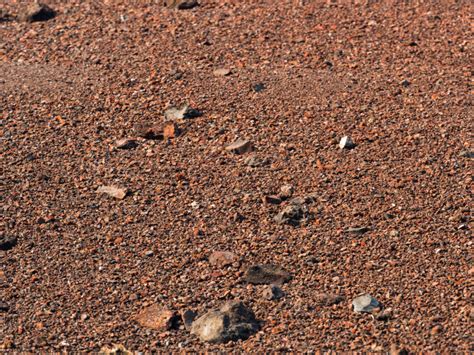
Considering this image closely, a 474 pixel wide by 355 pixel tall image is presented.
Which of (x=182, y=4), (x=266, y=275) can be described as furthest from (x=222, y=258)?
(x=182, y=4)

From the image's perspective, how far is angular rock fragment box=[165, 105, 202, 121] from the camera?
5.62 meters

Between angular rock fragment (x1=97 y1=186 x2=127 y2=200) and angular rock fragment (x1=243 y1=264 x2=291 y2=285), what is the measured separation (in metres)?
0.92

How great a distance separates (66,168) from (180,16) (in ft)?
6.24

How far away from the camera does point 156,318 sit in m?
4.18

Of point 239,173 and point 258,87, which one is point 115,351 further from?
point 258,87

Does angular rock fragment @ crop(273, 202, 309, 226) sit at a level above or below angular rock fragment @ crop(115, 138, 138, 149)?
below

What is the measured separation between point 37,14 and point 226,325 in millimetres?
3646

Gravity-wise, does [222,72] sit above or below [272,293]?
above

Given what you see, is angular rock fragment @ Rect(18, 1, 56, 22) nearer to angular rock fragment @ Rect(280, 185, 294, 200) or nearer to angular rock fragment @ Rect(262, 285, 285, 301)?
angular rock fragment @ Rect(280, 185, 294, 200)

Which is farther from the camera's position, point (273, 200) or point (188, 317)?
point (273, 200)

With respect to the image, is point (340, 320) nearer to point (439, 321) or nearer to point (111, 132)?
point (439, 321)

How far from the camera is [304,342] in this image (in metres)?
4.04

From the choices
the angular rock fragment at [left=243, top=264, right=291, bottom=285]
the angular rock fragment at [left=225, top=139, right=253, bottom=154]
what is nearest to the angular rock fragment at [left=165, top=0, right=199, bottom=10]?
the angular rock fragment at [left=225, top=139, right=253, bottom=154]

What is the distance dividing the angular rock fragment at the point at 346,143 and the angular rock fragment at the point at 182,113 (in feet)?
2.87
